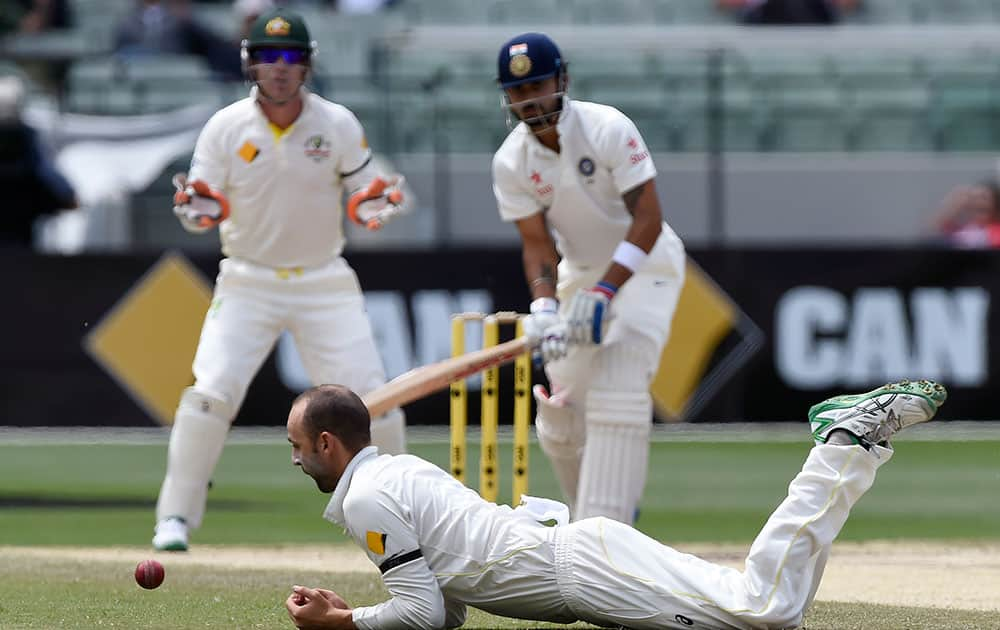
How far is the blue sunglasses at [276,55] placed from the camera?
7.31 metres

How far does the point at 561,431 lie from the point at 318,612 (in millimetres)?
2625

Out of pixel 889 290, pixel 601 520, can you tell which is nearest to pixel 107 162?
pixel 889 290

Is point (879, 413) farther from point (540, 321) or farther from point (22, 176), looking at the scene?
point (22, 176)

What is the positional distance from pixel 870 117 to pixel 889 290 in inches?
79.1

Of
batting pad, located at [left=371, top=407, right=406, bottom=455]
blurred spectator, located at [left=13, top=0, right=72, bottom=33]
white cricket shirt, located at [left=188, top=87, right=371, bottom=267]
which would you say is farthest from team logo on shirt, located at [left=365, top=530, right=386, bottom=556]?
blurred spectator, located at [left=13, top=0, right=72, bottom=33]

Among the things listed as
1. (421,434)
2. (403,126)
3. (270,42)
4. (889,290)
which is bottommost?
(421,434)

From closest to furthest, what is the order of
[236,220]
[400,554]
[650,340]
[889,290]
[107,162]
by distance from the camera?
[400,554], [650,340], [236,220], [889,290], [107,162]

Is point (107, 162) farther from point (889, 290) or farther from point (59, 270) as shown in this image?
point (889, 290)

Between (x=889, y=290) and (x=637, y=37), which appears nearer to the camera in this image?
(x=889, y=290)

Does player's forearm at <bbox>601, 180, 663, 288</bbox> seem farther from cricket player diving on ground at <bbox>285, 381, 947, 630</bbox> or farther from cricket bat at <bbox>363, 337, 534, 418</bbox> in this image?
cricket player diving on ground at <bbox>285, 381, 947, 630</bbox>

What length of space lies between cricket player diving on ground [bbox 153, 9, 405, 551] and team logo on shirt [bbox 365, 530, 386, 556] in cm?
270

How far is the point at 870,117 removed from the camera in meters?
13.6

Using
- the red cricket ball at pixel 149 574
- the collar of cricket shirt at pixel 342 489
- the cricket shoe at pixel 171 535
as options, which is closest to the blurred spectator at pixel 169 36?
the cricket shoe at pixel 171 535

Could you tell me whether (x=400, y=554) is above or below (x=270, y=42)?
below
